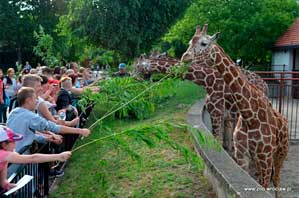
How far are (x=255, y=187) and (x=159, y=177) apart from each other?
1941 millimetres

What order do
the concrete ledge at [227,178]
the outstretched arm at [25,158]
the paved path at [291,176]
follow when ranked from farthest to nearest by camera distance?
the paved path at [291,176] < the concrete ledge at [227,178] < the outstretched arm at [25,158]

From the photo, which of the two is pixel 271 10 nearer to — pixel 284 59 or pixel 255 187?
pixel 284 59

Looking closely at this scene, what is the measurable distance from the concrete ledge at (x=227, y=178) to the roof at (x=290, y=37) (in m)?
18.6

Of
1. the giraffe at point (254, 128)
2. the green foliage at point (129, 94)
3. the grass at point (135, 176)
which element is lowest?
the grass at point (135, 176)

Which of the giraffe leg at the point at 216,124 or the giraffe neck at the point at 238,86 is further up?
the giraffe neck at the point at 238,86

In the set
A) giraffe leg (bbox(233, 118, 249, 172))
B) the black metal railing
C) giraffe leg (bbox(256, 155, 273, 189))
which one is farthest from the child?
the black metal railing

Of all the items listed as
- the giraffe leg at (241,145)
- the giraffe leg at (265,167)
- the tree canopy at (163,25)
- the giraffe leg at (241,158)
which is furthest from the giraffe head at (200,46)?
the tree canopy at (163,25)

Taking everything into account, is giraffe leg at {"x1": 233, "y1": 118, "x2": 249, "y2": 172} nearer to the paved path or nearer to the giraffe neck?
the giraffe neck

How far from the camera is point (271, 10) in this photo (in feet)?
84.7

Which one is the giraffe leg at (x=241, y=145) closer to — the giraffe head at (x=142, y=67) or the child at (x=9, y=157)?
the child at (x=9, y=157)

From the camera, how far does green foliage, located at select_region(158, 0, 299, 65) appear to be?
25234mm

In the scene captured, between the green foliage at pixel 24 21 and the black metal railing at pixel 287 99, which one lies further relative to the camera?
the green foliage at pixel 24 21

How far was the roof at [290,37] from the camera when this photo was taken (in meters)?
23.6

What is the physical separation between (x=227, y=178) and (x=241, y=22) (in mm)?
21524
